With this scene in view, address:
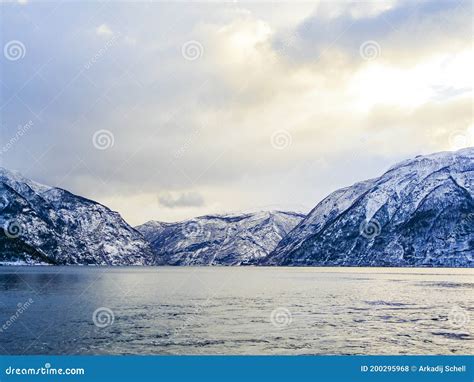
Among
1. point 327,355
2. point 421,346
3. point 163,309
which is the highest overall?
point 163,309

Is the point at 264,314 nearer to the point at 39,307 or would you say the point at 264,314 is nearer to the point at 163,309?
the point at 163,309

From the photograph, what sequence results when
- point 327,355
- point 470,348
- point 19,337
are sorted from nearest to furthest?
1. point 327,355
2. point 470,348
3. point 19,337

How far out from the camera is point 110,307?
86.5 m

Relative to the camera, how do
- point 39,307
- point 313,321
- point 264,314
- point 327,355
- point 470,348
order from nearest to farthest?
1. point 327,355
2. point 470,348
3. point 313,321
4. point 264,314
5. point 39,307
